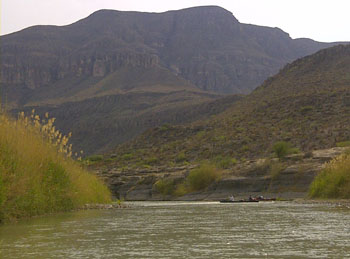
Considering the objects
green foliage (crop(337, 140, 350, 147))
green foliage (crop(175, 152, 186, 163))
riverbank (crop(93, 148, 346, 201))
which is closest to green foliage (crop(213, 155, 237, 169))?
riverbank (crop(93, 148, 346, 201))

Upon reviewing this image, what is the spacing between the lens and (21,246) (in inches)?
588

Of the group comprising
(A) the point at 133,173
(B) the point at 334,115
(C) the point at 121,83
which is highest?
(C) the point at 121,83

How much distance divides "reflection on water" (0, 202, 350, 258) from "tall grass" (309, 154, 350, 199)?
43.2ft

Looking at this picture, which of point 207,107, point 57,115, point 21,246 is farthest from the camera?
point 57,115

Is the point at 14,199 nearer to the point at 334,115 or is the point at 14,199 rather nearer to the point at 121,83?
the point at 334,115

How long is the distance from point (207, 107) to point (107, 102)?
134 feet

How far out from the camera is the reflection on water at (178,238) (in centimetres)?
1342

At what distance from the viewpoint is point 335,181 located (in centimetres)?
3681

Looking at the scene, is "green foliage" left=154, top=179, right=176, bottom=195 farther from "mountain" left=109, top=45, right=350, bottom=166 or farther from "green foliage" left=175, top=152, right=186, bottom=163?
"green foliage" left=175, top=152, right=186, bottom=163

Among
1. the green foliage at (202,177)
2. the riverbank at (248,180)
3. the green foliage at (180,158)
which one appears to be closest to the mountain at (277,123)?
the green foliage at (180,158)

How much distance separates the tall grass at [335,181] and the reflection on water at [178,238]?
1317 cm

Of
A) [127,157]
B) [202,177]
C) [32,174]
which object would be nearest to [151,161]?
[127,157]

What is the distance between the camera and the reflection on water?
13422mm

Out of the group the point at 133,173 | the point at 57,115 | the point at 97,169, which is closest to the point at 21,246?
the point at 133,173
